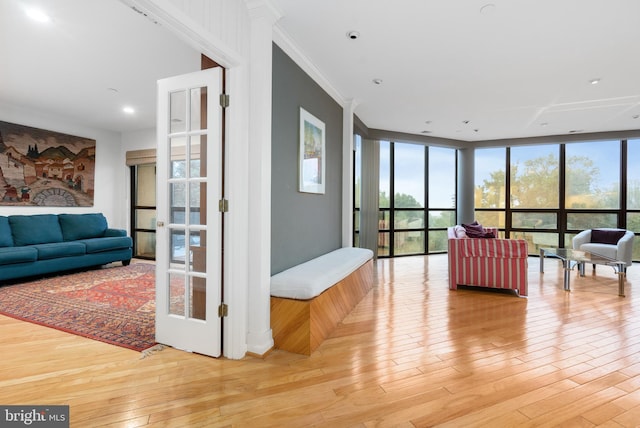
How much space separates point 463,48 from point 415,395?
118 inches

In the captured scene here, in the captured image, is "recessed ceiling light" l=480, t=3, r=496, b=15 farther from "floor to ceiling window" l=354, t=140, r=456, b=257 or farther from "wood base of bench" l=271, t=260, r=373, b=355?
"floor to ceiling window" l=354, t=140, r=456, b=257

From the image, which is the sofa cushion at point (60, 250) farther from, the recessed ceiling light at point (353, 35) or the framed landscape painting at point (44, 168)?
the recessed ceiling light at point (353, 35)

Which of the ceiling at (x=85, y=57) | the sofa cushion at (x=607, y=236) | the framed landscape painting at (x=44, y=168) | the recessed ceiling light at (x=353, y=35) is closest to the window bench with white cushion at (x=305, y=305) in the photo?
the recessed ceiling light at (x=353, y=35)

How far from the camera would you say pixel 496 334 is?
2652 mm

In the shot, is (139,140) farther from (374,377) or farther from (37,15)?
(374,377)

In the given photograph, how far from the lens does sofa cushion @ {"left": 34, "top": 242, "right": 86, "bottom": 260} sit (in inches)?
169

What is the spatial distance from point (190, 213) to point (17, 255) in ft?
11.4

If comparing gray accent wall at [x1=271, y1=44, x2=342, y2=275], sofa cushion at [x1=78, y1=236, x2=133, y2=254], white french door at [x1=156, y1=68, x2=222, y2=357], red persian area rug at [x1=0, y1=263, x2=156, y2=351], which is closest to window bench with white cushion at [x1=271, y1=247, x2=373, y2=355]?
gray accent wall at [x1=271, y1=44, x2=342, y2=275]

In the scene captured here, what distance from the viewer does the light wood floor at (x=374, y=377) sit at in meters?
1.60

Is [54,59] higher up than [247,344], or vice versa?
[54,59]

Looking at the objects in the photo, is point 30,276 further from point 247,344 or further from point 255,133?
point 255,133

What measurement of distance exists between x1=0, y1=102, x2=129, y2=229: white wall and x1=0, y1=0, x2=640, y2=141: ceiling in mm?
314

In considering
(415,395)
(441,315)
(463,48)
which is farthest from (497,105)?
(415,395)

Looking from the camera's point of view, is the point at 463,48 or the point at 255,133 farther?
the point at 463,48
